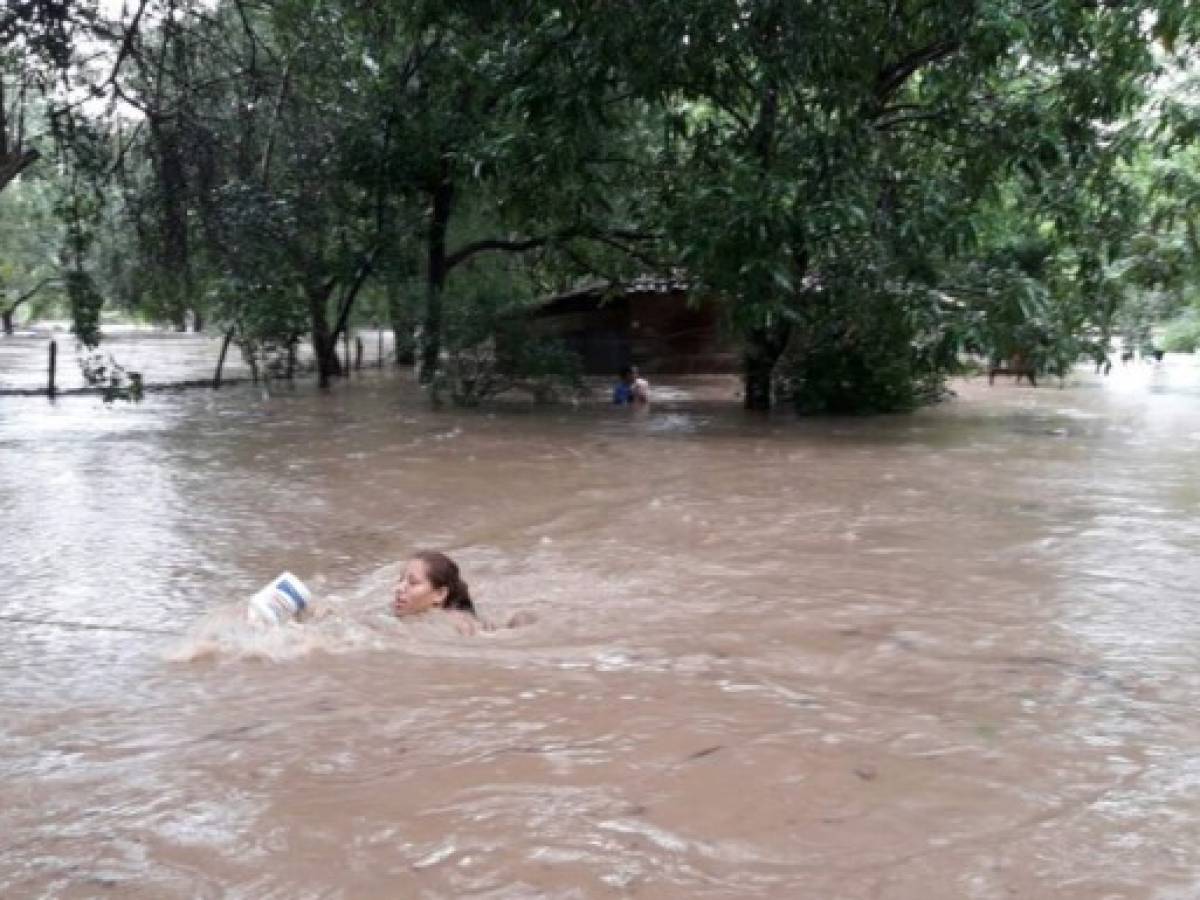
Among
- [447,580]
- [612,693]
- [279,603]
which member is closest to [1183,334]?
[447,580]

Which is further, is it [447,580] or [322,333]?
[322,333]

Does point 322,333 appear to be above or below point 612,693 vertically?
above

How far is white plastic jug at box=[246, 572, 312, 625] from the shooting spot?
Result: 588 centimetres

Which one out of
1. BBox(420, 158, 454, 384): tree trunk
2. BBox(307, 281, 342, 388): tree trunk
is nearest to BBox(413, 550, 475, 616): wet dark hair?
BBox(420, 158, 454, 384): tree trunk

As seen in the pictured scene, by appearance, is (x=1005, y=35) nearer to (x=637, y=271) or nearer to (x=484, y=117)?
(x=484, y=117)

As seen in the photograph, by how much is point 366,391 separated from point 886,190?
454 inches

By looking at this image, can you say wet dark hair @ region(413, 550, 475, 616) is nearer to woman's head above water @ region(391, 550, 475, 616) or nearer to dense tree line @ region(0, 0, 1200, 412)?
woman's head above water @ region(391, 550, 475, 616)

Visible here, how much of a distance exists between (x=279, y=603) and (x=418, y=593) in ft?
2.66

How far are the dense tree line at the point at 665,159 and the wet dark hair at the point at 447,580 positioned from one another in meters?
4.80

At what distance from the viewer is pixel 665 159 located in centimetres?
1825

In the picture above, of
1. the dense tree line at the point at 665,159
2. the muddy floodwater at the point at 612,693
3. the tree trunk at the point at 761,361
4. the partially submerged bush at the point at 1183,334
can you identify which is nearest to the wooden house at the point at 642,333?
the dense tree line at the point at 665,159

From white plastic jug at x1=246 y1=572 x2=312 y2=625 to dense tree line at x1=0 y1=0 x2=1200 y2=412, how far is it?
17.5 ft

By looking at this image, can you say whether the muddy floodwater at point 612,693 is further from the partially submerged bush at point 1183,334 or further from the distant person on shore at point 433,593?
the partially submerged bush at point 1183,334

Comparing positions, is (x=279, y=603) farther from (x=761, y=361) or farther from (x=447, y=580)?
(x=761, y=361)
